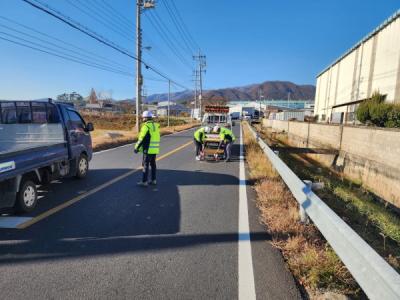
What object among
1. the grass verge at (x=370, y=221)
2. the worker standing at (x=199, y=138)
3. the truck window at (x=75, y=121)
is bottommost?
the grass verge at (x=370, y=221)

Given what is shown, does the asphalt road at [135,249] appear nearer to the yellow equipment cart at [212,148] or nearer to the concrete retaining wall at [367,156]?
the yellow equipment cart at [212,148]

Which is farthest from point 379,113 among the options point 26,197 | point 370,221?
point 26,197

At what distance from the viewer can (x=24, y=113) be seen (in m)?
7.32

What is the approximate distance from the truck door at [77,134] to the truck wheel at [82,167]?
0.19 meters

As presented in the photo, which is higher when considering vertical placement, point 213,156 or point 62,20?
point 62,20

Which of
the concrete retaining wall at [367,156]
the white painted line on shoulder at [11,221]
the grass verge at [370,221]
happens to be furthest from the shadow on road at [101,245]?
the concrete retaining wall at [367,156]

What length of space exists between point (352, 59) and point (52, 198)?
39781 mm

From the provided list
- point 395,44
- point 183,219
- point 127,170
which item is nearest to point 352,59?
point 395,44

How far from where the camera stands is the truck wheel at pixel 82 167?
7.94 m

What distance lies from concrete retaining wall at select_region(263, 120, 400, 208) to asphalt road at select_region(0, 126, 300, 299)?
22.6ft

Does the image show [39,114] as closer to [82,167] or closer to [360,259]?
[82,167]

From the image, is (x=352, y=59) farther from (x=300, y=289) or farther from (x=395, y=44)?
(x=300, y=289)

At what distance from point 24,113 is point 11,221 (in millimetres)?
3256

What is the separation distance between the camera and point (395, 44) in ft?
82.5
